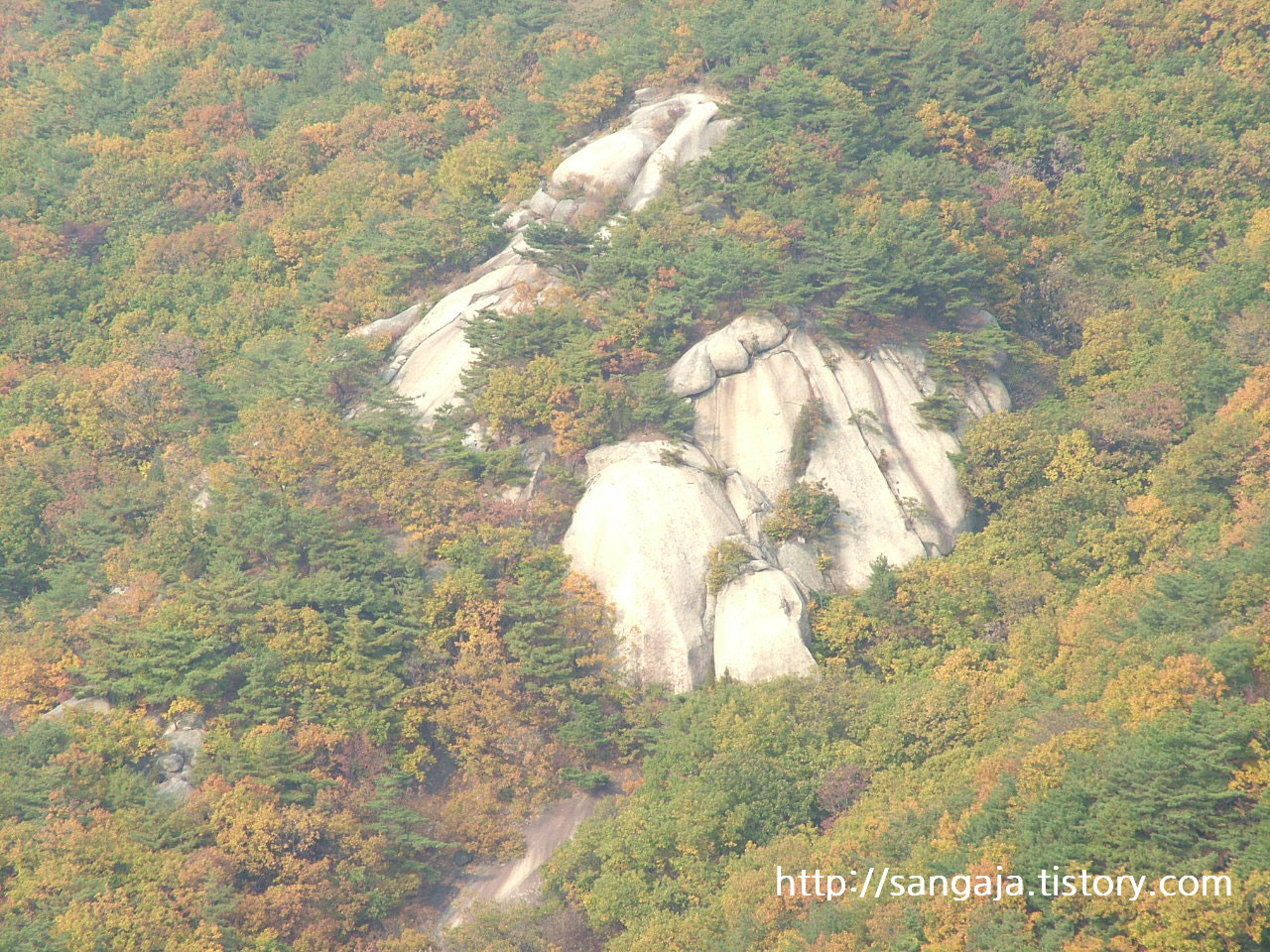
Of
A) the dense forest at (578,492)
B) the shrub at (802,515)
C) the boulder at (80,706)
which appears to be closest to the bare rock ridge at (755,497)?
the shrub at (802,515)

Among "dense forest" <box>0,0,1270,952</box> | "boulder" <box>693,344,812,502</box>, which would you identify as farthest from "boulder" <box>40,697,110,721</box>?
"boulder" <box>693,344,812,502</box>

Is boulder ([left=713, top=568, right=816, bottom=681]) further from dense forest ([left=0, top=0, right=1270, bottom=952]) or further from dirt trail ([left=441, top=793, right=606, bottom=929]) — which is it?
dirt trail ([left=441, top=793, right=606, bottom=929])

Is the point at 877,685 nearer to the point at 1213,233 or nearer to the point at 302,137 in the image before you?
the point at 1213,233

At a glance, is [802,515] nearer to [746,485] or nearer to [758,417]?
[746,485]

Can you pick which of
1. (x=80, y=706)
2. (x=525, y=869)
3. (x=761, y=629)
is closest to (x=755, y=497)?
(x=761, y=629)

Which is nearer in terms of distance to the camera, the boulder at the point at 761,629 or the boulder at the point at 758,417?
the boulder at the point at 761,629

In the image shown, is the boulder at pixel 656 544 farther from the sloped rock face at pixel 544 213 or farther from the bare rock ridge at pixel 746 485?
the sloped rock face at pixel 544 213

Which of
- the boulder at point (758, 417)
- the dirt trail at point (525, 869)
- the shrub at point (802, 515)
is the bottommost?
the dirt trail at point (525, 869)

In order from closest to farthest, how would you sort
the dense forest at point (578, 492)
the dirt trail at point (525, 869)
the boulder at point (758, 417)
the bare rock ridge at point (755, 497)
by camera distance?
the dense forest at point (578, 492) < the dirt trail at point (525, 869) < the bare rock ridge at point (755, 497) < the boulder at point (758, 417)
